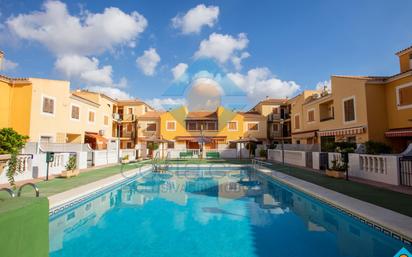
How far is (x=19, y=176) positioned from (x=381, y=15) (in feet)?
82.8

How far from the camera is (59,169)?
16328mm

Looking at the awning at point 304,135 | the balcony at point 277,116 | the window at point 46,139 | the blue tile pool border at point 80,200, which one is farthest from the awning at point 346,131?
the window at point 46,139

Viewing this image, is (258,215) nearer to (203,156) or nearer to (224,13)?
(224,13)

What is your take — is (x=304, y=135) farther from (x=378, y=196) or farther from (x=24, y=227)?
(x=24, y=227)

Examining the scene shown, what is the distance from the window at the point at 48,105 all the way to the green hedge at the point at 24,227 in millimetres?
25037

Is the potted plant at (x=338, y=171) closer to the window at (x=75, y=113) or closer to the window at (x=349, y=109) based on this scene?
the window at (x=349, y=109)

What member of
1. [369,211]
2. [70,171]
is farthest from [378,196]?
[70,171]

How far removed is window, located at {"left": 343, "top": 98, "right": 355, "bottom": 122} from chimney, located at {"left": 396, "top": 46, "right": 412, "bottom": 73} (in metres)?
5.24

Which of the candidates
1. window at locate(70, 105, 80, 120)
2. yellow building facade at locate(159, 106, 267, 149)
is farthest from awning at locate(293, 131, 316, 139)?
window at locate(70, 105, 80, 120)

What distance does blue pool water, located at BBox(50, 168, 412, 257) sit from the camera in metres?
5.85

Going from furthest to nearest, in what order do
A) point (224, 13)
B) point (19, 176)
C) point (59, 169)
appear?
point (224, 13)
point (59, 169)
point (19, 176)

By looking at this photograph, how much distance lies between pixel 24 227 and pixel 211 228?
571 cm

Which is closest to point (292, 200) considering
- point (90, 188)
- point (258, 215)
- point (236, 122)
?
point (258, 215)

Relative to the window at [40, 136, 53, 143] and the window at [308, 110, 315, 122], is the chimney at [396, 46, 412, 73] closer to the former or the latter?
the window at [308, 110, 315, 122]
